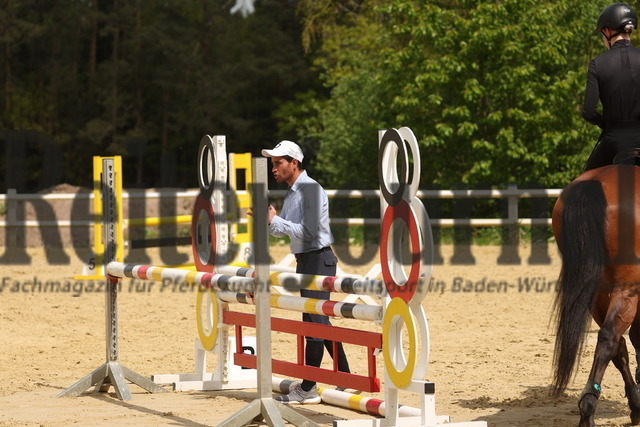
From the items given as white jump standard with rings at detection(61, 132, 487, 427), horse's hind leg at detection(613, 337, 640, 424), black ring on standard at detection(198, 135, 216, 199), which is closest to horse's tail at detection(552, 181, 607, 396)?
horse's hind leg at detection(613, 337, 640, 424)

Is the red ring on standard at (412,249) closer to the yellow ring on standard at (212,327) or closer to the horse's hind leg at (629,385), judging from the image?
the horse's hind leg at (629,385)

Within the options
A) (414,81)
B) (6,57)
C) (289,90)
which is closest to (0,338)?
(414,81)

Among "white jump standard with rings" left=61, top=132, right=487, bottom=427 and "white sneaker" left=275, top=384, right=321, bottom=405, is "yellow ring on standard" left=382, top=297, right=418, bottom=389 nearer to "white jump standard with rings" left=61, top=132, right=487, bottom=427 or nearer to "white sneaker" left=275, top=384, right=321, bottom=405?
"white jump standard with rings" left=61, top=132, right=487, bottom=427

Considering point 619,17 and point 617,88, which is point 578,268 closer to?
point 617,88

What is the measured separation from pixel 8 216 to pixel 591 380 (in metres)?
14.5

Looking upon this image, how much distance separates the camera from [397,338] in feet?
17.2

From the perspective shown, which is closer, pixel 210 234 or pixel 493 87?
pixel 210 234

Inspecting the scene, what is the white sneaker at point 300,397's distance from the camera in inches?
257

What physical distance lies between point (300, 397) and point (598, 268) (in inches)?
89.4

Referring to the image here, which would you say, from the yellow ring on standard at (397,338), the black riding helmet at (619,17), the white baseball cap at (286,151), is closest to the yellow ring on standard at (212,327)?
the white baseball cap at (286,151)

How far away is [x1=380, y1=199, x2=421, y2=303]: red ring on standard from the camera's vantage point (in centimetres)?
495

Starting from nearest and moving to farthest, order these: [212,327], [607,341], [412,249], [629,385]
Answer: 1. [412,249]
2. [607,341]
3. [629,385]
4. [212,327]

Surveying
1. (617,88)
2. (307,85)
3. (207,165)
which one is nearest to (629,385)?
(617,88)

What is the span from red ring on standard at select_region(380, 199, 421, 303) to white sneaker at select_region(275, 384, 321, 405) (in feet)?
5.21
